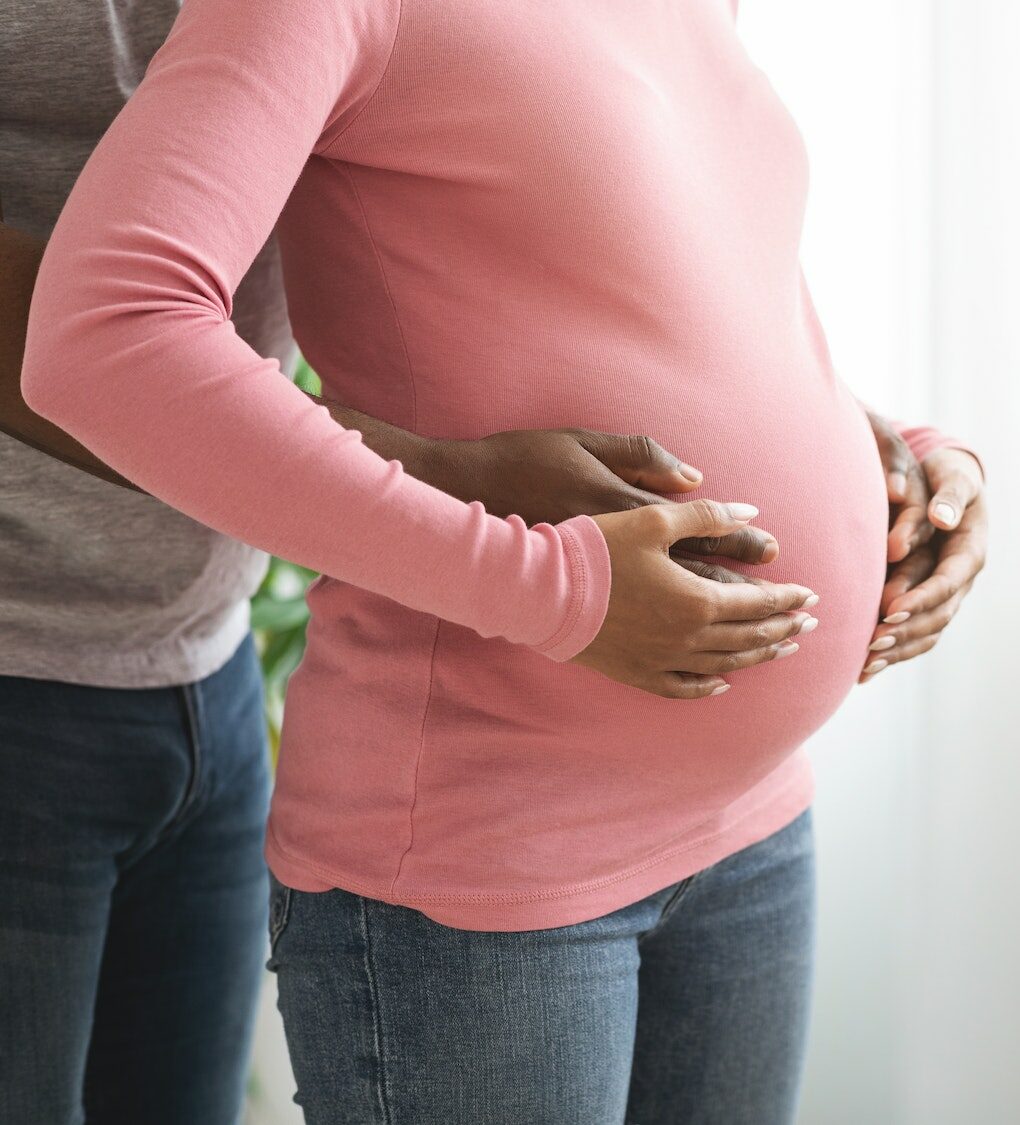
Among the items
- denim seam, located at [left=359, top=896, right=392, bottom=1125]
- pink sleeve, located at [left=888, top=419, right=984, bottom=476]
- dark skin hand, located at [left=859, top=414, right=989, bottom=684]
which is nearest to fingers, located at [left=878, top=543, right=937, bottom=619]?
dark skin hand, located at [left=859, top=414, right=989, bottom=684]

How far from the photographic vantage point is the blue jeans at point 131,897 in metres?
0.93

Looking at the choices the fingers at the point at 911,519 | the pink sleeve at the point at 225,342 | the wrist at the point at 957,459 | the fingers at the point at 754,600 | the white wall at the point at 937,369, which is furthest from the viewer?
the white wall at the point at 937,369

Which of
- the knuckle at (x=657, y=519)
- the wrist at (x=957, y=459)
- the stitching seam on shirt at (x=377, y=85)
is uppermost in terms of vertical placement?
the stitching seam on shirt at (x=377, y=85)

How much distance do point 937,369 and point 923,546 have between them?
59 cm

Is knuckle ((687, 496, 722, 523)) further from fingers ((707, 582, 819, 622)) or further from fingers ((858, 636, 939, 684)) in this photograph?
fingers ((858, 636, 939, 684))

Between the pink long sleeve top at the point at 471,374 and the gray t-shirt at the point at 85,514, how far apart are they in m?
0.17

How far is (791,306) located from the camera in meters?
0.88

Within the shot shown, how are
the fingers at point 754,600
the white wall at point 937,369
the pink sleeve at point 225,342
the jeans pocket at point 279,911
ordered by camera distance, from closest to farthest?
the pink sleeve at point 225,342 → the fingers at point 754,600 → the jeans pocket at point 279,911 → the white wall at point 937,369

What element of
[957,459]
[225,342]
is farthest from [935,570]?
[225,342]

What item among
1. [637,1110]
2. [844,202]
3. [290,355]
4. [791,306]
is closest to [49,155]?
[290,355]

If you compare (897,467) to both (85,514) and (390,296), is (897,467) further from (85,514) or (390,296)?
(85,514)

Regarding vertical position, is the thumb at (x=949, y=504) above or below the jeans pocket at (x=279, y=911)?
above

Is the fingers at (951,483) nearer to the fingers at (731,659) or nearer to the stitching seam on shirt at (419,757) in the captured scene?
the fingers at (731,659)

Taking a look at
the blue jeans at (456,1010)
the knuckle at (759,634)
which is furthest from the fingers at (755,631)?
the blue jeans at (456,1010)
